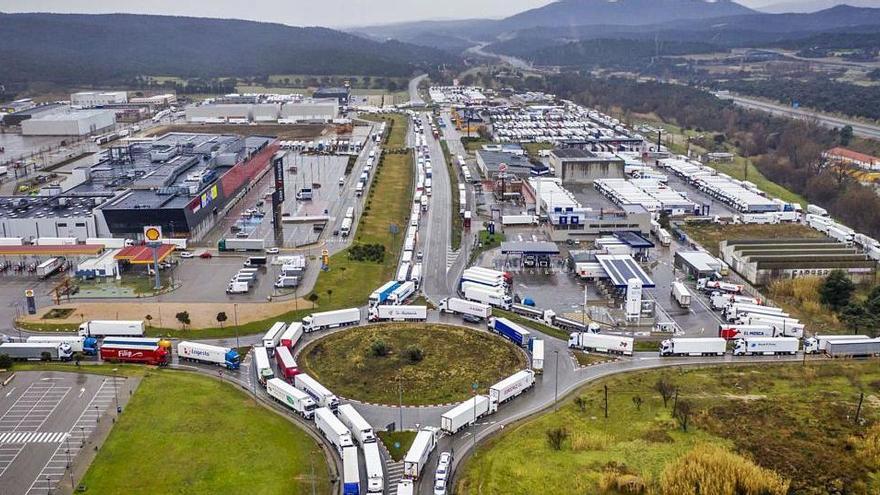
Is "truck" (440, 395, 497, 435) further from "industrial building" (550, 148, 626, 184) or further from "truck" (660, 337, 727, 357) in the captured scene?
"industrial building" (550, 148, 626, 184)

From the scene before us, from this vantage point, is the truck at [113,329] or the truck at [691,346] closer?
the truck at [691,346]

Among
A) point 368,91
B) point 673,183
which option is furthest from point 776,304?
point 368,91

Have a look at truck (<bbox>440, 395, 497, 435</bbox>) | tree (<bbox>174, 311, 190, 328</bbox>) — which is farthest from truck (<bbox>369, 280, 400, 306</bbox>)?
truck (<bbox>440, 395, 497, 435</bbox>)

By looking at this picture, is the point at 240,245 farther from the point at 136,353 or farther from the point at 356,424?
the point at 356,424

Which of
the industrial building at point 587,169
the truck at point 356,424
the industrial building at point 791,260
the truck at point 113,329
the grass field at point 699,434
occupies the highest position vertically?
the industrial building at point 587,169

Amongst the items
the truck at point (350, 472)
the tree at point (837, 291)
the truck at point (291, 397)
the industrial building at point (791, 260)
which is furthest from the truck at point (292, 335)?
the tree at point (837, 291)

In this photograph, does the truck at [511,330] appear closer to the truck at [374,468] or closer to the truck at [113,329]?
the truck at [374,468]

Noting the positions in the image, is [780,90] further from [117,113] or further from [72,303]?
[72,303]

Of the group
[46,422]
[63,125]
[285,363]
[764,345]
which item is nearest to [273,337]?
[285,363]
